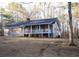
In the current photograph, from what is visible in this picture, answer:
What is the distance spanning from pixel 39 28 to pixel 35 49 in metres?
0.20

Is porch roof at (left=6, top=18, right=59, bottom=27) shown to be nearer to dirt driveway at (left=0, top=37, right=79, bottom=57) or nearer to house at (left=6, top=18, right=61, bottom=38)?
house at (left=6, top=18, right=61, bottom=38)

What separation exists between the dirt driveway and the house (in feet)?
0.18

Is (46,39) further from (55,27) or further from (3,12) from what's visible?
(3,12)

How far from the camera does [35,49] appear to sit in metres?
1.70

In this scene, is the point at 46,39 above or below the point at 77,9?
below

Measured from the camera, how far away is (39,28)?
1.69 m

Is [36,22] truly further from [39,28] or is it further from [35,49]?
[35,49]

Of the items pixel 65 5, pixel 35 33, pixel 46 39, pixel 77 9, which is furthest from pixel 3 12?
pixel 77 9

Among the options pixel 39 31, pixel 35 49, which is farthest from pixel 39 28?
pixel 35 49

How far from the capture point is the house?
5.52 ft

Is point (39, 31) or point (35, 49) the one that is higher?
point (39, 31)

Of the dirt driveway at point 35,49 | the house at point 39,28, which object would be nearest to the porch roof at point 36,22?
the house at point 39,28

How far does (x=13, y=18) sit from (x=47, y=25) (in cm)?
32

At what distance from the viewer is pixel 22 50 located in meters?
1.70
